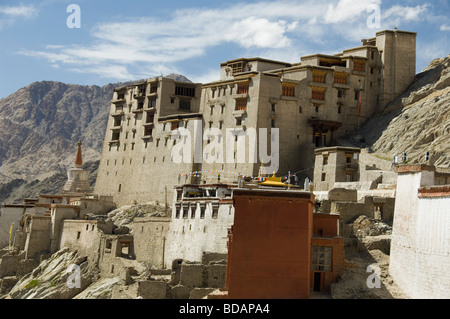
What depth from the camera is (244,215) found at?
1177 inches

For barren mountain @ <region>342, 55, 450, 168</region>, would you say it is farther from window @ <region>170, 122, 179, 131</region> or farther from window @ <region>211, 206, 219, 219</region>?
window @ <region>170, 122, 179, 131</region>

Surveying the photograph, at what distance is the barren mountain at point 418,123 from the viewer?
5491cm

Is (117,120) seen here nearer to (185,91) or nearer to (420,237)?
(185,91)

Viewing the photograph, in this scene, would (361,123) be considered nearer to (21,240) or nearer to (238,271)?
(21,240)

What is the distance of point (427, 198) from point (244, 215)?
7326mm

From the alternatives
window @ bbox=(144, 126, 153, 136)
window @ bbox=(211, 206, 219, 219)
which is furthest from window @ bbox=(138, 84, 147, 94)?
window @ bbox=(211, 206, 219, 219)

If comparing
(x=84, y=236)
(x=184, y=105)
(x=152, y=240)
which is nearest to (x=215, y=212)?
(x=152, y=240)

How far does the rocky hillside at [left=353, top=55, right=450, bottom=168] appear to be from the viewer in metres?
54.9

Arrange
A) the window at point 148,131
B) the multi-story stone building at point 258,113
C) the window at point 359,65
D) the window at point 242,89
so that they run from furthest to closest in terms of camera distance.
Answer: the window at point 148,131
the window at point 359,65
the window at point 242,89
the multi-story stone building at point 258,113

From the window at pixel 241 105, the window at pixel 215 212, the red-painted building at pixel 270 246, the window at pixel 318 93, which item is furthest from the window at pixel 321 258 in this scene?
the window at pixel 318 93

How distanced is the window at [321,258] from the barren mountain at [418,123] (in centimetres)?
2074

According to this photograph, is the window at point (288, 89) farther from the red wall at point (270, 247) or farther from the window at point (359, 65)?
the red wall at point (270, 247)
